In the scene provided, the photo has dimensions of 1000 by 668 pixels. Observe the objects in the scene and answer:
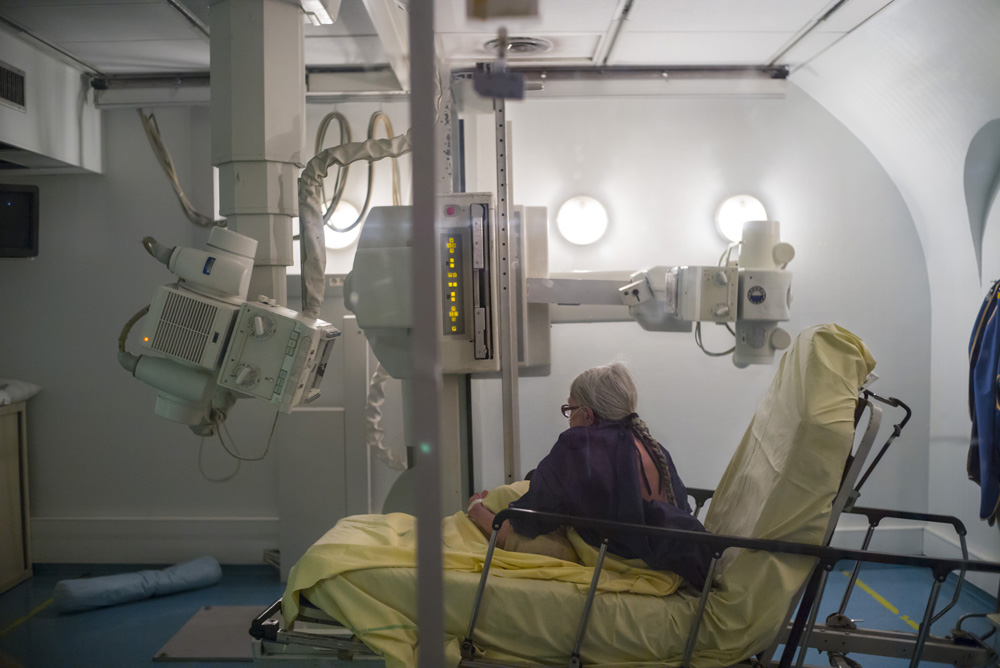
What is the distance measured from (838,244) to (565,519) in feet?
7.07

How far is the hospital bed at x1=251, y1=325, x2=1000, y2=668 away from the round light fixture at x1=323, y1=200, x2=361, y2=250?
1912mm

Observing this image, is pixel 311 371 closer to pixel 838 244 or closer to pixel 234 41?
pixel 234 41

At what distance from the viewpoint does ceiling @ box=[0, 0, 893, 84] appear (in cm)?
261

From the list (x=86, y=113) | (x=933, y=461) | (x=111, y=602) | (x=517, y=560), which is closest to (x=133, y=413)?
(x=111, y=602)

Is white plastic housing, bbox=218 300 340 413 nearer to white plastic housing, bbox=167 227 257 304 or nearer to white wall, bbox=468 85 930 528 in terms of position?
white plastic housing, bbox=167 227 257 304

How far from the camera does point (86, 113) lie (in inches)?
129

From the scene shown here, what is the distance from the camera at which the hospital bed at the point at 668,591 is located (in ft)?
5.50

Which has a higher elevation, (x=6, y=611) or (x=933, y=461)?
(x=933, y=461)

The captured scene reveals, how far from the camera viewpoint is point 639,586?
177cm

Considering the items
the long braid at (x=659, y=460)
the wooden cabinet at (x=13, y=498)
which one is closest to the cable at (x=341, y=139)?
the wooden cabinet at (x=13, y=498)

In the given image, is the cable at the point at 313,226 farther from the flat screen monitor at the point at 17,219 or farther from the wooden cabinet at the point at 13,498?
the wooden cabinet at the point at 13,498

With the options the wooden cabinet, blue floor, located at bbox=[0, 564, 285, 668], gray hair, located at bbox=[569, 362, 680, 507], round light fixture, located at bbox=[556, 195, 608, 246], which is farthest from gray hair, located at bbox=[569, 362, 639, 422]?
the wooden cabinet

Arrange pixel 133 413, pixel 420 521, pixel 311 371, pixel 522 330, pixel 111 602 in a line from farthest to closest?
pixel 133 413 → pixel 111 602 → pixel 522 330 → pixel 311 371 → pixel 420 521

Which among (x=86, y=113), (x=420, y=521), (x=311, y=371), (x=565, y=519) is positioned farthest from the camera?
(x=86, y=113)
